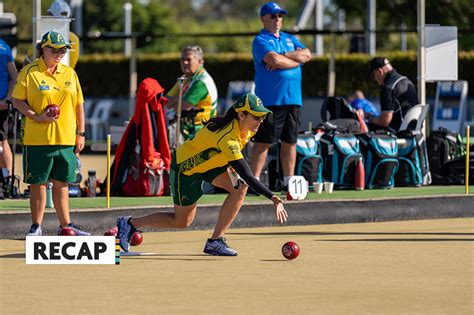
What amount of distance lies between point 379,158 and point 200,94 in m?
1.93

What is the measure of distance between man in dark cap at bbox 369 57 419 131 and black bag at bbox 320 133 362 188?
88 cm

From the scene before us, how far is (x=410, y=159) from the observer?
1552 centimetres

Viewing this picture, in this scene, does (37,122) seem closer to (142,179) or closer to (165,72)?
(142,179)

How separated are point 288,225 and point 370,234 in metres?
1.03

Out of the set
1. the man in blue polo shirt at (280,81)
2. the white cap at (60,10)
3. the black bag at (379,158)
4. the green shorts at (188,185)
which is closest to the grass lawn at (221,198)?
the black bag at (379,158)

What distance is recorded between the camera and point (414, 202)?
13719 millimetres

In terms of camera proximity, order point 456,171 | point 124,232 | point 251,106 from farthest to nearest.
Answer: point 456,171
point 124,232
point 251,106

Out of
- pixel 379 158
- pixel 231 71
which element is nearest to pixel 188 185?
pixel 379 158

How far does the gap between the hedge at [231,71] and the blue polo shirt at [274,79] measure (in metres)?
15.5

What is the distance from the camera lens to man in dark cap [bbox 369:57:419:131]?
15.8m

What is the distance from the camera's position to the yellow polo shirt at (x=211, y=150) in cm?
1031

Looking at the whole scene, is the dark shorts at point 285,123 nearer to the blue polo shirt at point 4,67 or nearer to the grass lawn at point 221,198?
the grass lawn at point 221,198

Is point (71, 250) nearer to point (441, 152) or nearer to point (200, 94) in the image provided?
point (200, 94)

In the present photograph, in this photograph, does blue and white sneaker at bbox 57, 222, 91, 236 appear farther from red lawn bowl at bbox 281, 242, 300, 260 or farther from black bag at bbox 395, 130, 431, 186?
black bag at bbox 395, 130, 431, 186
